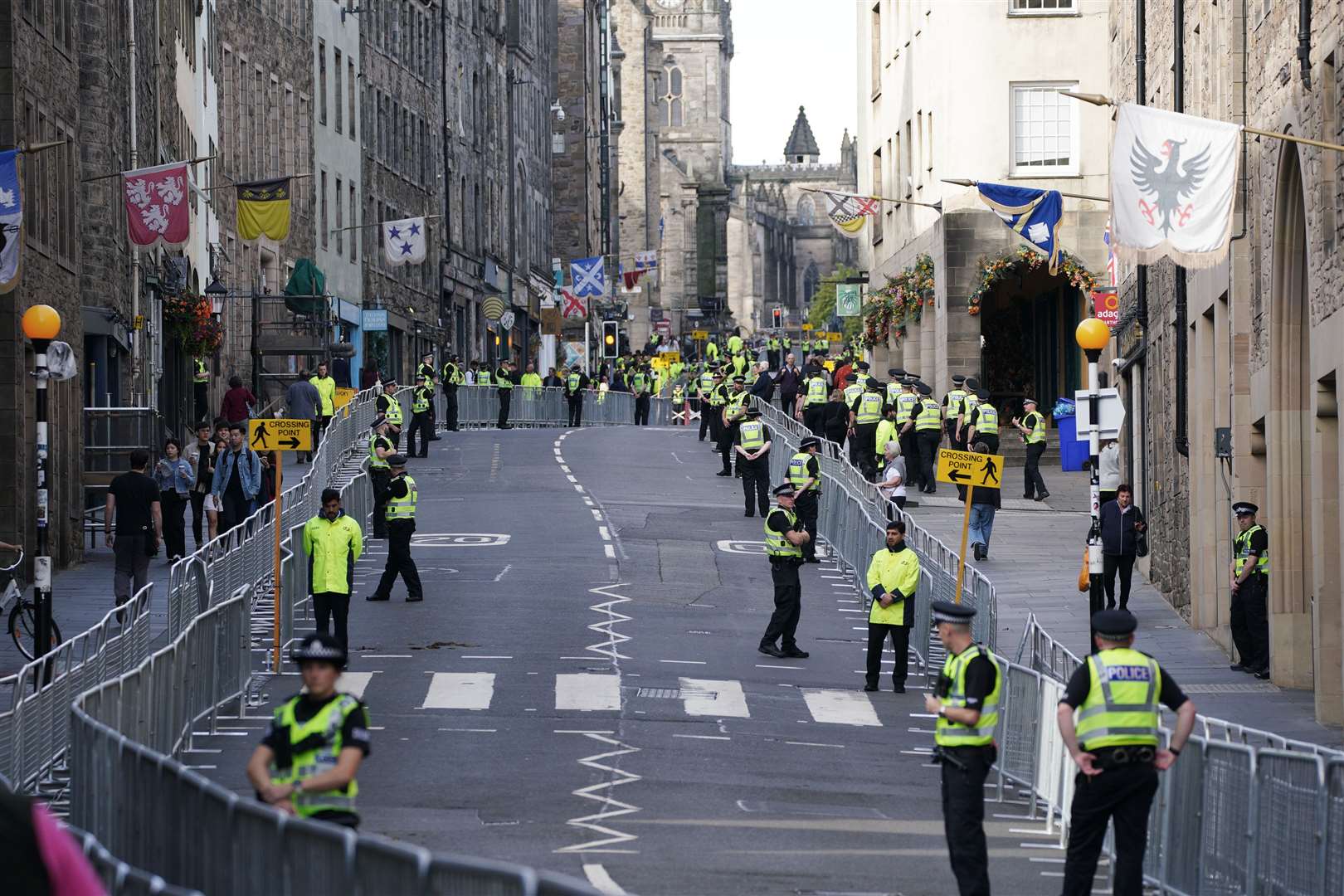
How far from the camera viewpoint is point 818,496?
34.7 metres

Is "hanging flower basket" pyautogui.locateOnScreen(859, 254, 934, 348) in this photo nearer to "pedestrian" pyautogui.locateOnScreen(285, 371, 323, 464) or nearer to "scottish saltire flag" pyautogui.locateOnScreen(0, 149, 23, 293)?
"pedestrian" pyautogui.locateOnScreen(285, 371, 323, 464)

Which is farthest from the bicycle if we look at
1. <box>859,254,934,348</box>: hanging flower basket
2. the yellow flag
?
<box>859,254,934,348</box>: hanging flower basket

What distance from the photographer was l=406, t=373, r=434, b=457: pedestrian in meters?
48.6

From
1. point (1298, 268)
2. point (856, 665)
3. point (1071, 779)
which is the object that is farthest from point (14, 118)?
point (1071, 779)

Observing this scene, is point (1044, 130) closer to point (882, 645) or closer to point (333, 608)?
point (882, 645)

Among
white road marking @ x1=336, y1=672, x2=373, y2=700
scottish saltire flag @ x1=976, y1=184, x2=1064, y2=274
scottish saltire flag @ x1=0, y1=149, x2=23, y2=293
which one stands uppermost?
scottish saltire flag @ x1=976, y1=184, x2=1064, y2=274

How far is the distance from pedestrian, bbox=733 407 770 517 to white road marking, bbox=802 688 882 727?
13800 mm

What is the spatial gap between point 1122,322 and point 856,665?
13.7 meters

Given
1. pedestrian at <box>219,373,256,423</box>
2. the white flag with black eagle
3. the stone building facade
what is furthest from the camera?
pedestrian at <box>219,373,256,423</box>

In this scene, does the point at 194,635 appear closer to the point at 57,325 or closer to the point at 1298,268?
the point at 57,325

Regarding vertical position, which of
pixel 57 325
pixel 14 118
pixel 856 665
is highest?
pixel 14 118

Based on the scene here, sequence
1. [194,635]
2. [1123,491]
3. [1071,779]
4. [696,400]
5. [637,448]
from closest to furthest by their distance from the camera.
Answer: [1071,779], [194,635], [1123,491], [637,448], [696,400]

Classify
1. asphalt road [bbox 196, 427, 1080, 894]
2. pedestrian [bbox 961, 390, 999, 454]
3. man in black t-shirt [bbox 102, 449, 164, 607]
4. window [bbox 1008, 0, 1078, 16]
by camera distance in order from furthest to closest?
1. window [bbox 1008, 0, 1078, 16]
2. pedestrian [bbox 961, 390, 999, 454]
3. man in black t-shirt [bbox 102, 449, 164, 607]
4. asphalt road [bbox 196, 427, 1080, 894]

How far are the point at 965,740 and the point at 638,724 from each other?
7.64 m
